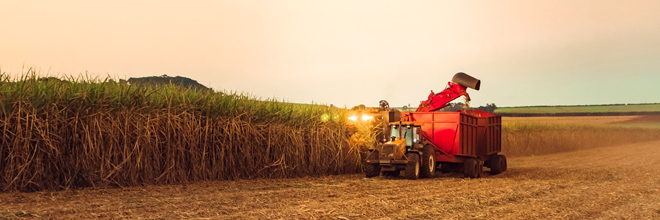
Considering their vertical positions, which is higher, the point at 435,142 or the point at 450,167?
the point at 435,142

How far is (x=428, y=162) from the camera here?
15.5m

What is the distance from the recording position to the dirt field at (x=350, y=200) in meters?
9.09

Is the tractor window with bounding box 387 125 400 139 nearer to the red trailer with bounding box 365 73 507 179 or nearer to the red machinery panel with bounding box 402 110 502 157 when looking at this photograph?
the red trailer with bounding box 365 73 507 179

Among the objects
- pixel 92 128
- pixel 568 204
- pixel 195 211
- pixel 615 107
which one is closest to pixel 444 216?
pixel 568 204

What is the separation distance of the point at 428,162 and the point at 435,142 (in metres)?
1.27

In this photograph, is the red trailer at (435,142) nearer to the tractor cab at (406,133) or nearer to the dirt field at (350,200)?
the tractor cab at (406,133)

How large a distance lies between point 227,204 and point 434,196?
418cm

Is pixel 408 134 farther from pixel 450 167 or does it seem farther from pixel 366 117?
pixel 366 117

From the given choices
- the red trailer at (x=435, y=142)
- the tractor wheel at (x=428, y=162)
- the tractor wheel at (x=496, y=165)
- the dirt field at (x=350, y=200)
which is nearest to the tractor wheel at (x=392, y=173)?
the red trailer at (x=435, y=142)

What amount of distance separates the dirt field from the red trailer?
0.79m

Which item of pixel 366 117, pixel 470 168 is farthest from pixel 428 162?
pixel 366 117

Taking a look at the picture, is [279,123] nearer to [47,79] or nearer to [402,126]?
[402,126]

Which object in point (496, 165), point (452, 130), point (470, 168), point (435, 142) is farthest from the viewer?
point (496, 165)

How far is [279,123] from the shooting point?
1559 cm
